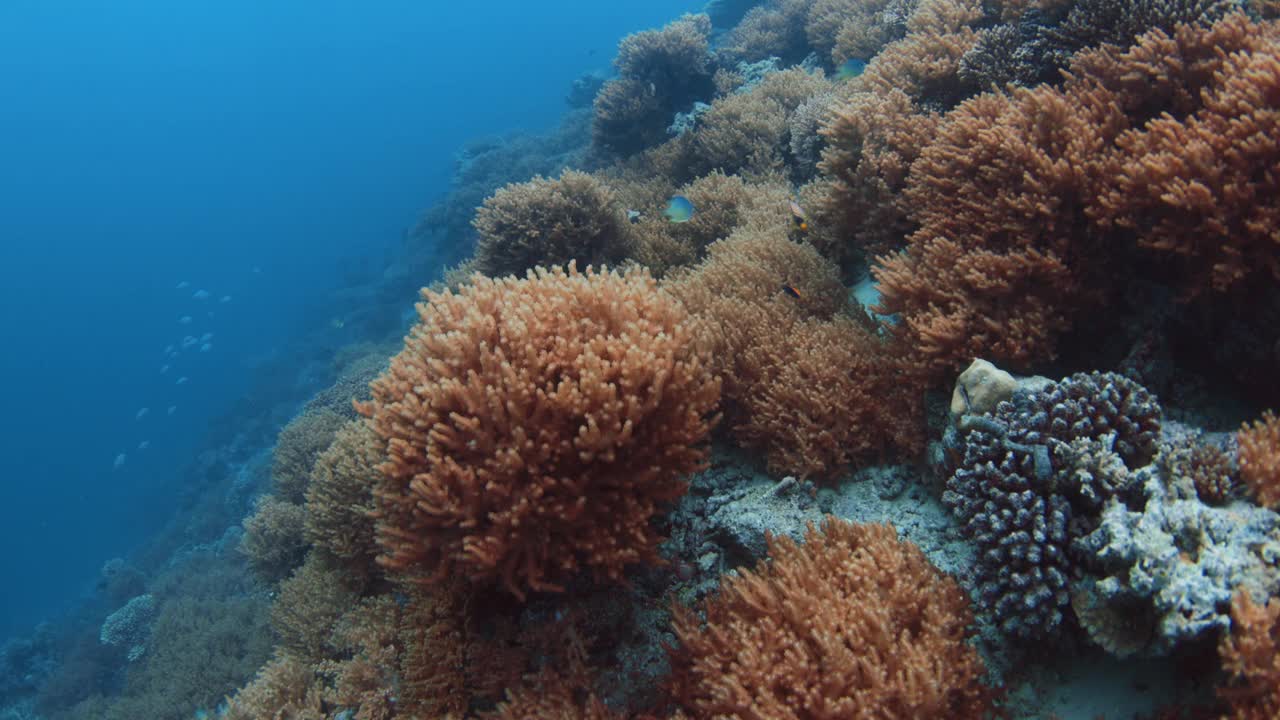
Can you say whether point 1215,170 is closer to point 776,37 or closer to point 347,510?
point 347,510

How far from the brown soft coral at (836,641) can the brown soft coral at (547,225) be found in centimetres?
492

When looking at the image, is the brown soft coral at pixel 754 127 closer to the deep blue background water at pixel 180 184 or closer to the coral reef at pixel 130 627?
the coral reef at pixel 130 627

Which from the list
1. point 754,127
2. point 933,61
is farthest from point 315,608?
point 754,127

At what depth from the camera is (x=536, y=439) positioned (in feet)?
8.95

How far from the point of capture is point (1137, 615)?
2.26 metres

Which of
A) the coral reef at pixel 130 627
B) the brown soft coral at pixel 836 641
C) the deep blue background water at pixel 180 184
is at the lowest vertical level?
the coral reef at pixel 130 627

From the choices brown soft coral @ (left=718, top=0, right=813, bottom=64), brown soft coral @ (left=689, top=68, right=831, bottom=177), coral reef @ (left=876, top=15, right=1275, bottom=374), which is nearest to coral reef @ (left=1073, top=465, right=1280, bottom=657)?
coral reef @ (left=876, top=15, right=1275, bottom=374)

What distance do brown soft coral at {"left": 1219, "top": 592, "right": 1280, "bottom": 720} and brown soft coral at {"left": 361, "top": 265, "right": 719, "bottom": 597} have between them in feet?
6.58

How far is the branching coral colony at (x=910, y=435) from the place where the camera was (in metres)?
2.40

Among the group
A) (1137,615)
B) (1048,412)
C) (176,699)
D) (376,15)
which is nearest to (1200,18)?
(1048,412)

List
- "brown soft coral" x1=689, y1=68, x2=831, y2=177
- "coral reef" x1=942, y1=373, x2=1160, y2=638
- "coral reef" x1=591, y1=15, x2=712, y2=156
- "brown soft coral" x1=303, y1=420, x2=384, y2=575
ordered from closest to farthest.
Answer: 1. "coral reef" x1=942, y1=373, x2=1160, y2=638
2. "brown soft coral" x1=303, y1=420, x2=384, y2=575
3. "brown soft coral" x1=689, y1=68, x2=831, y2=177
4. "coral reef" x1=591, y1=15, x2=712, y2=156

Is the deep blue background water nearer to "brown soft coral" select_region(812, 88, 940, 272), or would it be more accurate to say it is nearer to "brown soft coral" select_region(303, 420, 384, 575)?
"brown soft coral" select_region(303, 420, 384, 575)

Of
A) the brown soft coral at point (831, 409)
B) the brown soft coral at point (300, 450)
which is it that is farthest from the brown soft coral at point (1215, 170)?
the brown soft coral at point (300, 450)

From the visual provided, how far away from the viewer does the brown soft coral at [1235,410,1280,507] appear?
7.34ft
